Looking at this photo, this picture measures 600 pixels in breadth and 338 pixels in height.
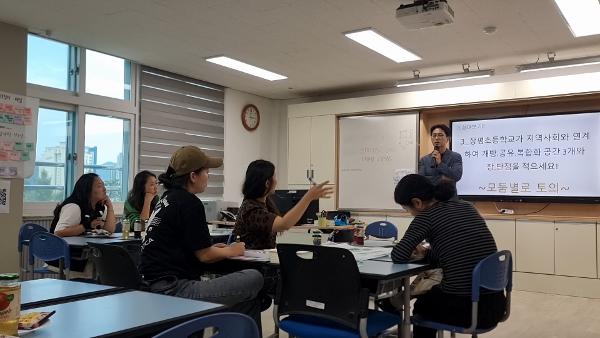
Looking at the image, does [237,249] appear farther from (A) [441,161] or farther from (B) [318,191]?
(A) [441,161]

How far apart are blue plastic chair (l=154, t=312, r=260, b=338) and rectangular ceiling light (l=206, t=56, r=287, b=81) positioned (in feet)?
17.7

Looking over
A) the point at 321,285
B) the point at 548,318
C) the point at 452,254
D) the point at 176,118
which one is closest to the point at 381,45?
the point at 176,118

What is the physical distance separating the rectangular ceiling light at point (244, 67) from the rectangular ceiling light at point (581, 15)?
3558mm

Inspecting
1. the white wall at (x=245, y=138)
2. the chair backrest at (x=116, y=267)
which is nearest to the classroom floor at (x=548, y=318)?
the chair backrest at (x=116, y=267)

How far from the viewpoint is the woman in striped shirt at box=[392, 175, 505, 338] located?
2.51 metres

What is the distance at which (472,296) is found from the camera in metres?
2.44

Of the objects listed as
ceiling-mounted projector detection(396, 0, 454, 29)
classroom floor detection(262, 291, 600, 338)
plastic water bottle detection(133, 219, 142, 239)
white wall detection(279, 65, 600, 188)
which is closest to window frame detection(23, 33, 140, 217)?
plastic water bottle detection(133, 219, 142, 239)

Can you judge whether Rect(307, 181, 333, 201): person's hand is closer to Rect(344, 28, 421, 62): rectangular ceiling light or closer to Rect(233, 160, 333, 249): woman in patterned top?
Rect(233, 160, 333, 249): woman in patterned top

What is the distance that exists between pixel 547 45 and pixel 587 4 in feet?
3.99

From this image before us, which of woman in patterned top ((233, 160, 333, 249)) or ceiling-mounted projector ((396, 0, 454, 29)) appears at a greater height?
ceiling-mounted projector ((396, 0, 454, 29))

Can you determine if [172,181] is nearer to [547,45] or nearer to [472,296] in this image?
[472,296]

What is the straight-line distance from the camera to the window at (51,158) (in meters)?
5.73

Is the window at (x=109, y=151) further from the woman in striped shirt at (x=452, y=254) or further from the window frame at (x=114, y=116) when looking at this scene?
the woman in striped shirt at (x=452, y=254)

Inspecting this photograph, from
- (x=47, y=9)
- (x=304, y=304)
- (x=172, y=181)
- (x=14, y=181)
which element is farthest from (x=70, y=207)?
(x=304, y=304)
